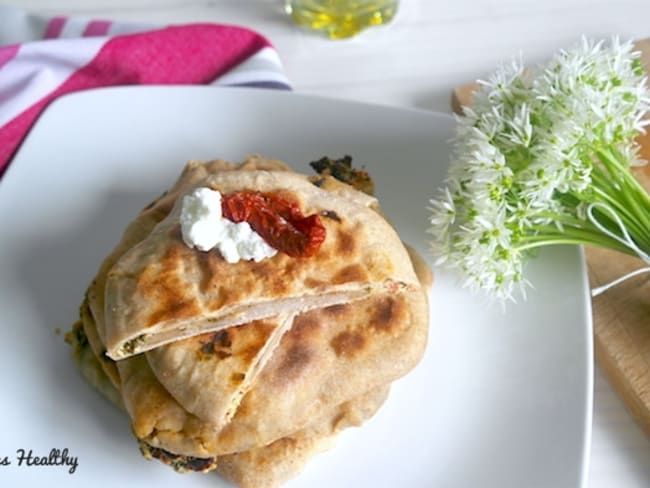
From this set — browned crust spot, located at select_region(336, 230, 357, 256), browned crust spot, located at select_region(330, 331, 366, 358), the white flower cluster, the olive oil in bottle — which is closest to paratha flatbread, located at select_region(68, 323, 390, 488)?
browned crust spot, located at select_region(330, 331, 366, 358)

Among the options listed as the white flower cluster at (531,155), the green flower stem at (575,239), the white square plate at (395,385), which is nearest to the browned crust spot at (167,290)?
the white square plate at (395,385)

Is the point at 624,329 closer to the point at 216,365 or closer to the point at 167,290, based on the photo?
the point at 216,365

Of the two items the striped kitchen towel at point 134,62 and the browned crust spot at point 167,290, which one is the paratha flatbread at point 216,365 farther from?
the striped kitchen towel at point 134,62

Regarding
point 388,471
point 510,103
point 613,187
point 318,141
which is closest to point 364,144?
point 318,141

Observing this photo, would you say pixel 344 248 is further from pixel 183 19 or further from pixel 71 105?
pixel 183 19

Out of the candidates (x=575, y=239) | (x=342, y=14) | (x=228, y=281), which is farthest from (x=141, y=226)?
(x=342, y=14)

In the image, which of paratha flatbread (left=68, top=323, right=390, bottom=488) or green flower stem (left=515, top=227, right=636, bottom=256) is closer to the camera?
paratha flatbread (left=68, top=323, right=390, bottom=488)

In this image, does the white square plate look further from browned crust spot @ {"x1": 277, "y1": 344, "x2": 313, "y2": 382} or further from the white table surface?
→ the white table surface
